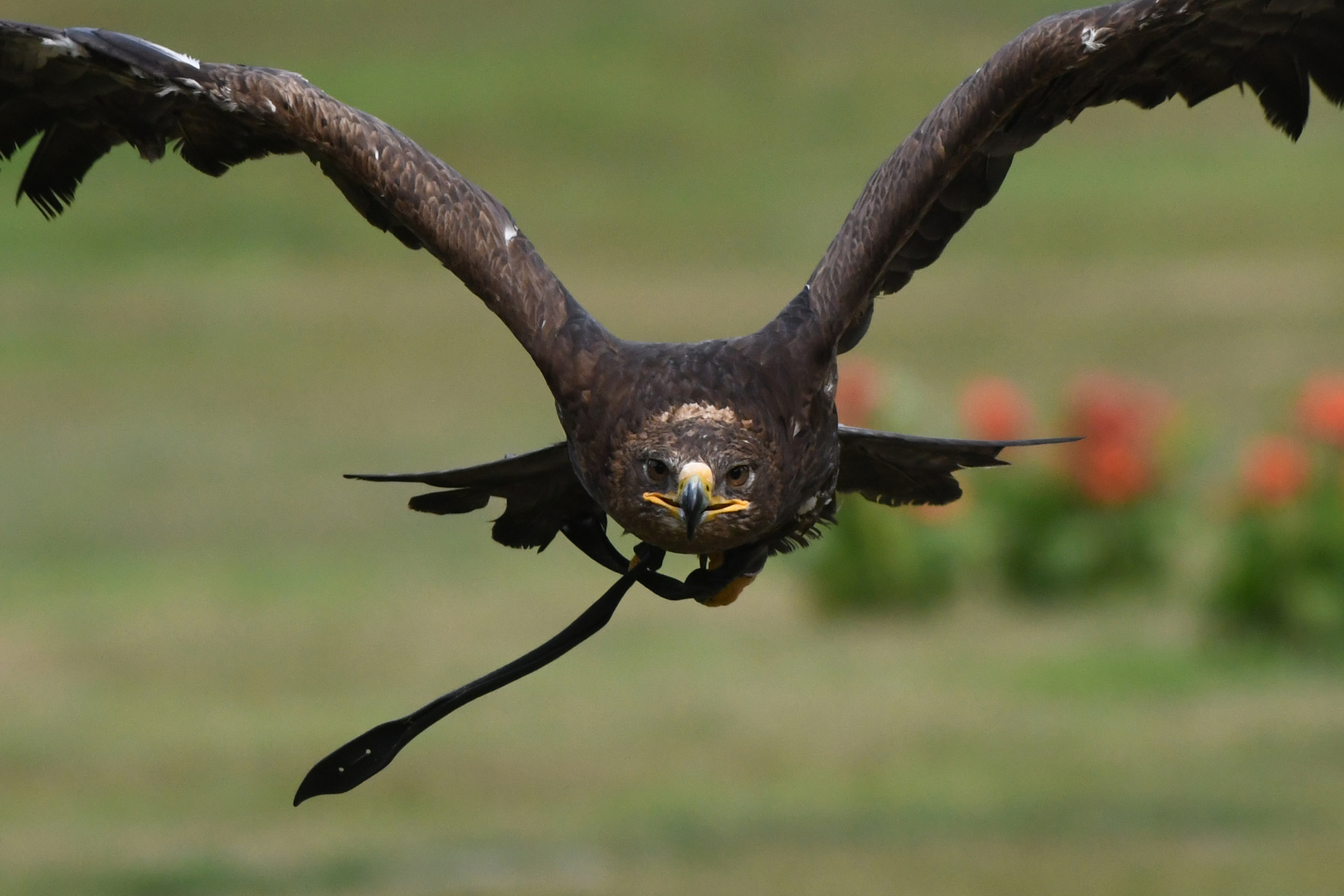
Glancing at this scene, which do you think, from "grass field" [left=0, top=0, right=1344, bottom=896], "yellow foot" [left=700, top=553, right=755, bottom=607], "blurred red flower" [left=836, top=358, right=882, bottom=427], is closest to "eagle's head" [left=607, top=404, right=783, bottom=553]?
"yellow foot" [left=700, top=553, right=755, bottom=607]

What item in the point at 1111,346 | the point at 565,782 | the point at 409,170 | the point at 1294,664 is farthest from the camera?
the point at 1111,346

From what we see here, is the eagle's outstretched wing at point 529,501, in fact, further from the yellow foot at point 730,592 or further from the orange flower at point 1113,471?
the orange flower at point 1113,471

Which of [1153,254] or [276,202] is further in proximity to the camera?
[276,202]

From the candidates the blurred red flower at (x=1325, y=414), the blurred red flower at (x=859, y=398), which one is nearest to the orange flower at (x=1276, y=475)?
the blurred red flower at (x=1325, y=414)

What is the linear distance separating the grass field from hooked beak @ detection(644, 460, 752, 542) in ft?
21.5

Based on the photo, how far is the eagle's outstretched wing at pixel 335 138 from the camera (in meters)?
5.53

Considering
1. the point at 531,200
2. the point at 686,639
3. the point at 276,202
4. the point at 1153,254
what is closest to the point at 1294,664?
the point at 686,639

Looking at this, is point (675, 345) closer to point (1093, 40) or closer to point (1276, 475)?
point (1093, 40)

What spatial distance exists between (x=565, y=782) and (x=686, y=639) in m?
2.75

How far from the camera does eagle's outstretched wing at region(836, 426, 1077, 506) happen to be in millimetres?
6090

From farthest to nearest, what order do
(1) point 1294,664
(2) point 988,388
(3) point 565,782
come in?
(2) point 988,388 < (1) point 1294,664 < (3) point 565,782

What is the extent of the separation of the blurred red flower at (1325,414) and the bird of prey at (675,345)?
7.28 meters

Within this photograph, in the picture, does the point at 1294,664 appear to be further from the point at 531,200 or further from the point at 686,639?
the point at 531,200

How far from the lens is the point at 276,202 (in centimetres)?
3266
